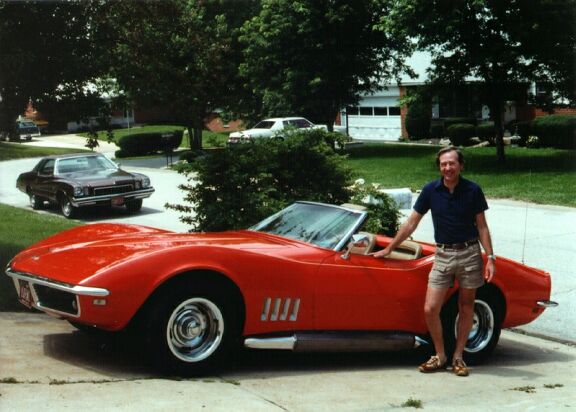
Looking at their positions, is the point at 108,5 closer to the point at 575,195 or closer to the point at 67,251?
the point at 67,251

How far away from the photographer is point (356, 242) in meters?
6.49

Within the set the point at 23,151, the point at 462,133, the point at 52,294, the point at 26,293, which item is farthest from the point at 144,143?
the point at 52,294

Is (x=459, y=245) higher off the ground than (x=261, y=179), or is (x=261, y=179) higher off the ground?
Answer: (x=261, y=179)

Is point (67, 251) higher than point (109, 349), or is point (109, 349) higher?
point (67, 251)

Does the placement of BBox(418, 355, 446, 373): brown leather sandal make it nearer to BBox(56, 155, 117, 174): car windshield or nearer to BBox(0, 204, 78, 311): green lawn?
BBox(0, 204, 78, 311): green lawn

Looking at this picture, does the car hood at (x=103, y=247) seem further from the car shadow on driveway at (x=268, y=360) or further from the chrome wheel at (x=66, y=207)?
the chrome wheel at (x=66, y=207)

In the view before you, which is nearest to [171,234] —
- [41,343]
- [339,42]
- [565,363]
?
[41,343]

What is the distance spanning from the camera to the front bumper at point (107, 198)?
18.4 metres

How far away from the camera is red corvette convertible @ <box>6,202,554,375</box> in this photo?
566 centimetres

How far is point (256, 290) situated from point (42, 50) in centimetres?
591

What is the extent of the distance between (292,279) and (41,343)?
2066 mm

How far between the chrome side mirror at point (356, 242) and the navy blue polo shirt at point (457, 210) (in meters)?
0.57

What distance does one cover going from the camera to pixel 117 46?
36.1ft

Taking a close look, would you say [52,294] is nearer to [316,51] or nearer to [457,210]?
Result: [457,210]
